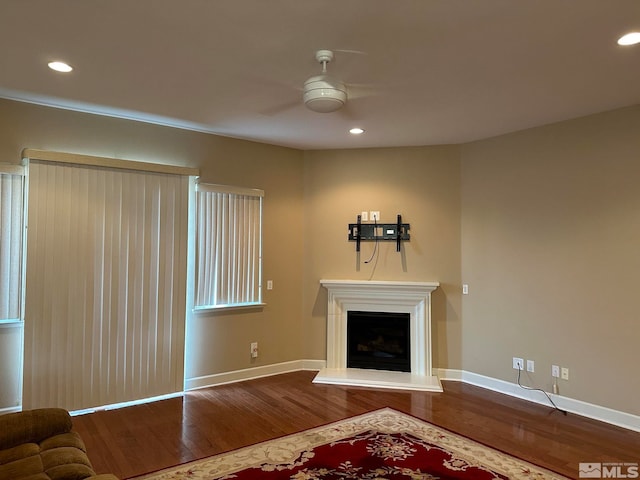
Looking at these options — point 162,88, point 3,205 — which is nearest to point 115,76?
point 162,88

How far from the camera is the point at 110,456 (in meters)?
2.96

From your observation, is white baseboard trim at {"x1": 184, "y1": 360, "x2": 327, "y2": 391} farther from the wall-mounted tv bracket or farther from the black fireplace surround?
the wall-mounted tv bracket

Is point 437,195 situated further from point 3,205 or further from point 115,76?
point 3,205

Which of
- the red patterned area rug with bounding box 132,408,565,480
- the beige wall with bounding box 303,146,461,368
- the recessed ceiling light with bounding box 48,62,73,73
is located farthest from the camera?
the beige wall with bounding box 303,146,461,368

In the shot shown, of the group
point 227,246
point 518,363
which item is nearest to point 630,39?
point 518,363

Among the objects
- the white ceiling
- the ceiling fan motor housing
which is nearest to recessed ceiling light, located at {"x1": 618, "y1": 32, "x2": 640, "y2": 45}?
the white ceiling

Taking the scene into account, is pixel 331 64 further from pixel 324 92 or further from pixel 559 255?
pixel 559 255

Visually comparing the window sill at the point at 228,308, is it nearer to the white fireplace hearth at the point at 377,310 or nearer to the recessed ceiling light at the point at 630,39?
the white fireplace hearth at the point at 377,310

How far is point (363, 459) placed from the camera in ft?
9.57

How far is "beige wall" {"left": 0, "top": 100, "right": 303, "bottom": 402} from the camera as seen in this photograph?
3.66 m

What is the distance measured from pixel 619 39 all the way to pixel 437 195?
265 centimetres

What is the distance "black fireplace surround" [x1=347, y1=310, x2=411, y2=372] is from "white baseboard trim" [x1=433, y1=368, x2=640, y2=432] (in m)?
0.46

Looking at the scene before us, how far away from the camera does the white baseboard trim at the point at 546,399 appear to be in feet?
11.8

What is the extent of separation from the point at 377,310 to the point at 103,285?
9.88 ft
